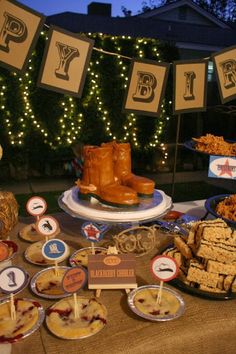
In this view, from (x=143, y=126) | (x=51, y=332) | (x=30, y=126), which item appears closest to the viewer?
(x=51, y=332)

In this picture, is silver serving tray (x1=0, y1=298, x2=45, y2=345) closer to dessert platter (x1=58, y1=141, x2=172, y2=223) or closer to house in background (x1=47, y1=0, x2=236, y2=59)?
dessert platter (x1=58, y1=141, x2=172, y2=223)

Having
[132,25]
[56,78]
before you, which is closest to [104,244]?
[56,78]

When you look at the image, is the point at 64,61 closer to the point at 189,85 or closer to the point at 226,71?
the point at 189,85

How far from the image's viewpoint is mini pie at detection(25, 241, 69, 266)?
1.23m

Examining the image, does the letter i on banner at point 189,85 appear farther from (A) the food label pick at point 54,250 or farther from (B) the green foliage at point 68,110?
(B) the green foliage at point 68,110

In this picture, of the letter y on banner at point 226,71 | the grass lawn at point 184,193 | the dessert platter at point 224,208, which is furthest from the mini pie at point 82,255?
the grass lawn at point 184,193

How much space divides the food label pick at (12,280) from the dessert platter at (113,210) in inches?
14.4

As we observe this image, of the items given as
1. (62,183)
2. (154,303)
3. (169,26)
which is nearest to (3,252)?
(154,303)

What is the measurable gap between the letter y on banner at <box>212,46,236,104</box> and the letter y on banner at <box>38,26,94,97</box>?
2.29 ft

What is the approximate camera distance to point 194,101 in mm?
1750

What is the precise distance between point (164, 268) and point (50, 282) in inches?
15.8

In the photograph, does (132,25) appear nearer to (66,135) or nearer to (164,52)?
(164,52)

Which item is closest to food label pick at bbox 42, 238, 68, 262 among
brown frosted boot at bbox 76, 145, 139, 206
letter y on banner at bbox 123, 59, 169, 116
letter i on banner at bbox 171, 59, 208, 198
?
brown frosted boot at bbox 76, 145, 139, 206

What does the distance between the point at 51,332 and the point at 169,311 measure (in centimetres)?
35
